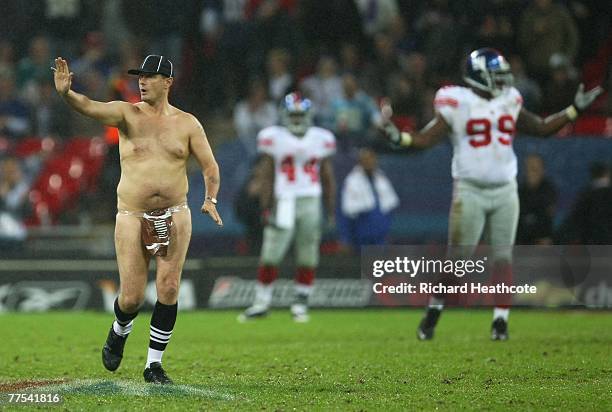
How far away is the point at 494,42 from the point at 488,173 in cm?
651

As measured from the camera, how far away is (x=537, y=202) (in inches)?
568

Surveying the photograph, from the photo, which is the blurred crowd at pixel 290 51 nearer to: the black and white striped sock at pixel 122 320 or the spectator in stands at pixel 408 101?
the spectator in stands at pixel 408 101

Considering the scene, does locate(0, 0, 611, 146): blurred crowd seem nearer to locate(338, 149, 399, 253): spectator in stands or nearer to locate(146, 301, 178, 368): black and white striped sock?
locate(338, 149, 399, 253): spectator in stands

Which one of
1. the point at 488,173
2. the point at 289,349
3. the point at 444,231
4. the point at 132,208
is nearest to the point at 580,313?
the point at 444,231

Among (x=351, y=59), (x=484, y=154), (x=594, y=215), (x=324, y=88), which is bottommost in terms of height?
(x=594, y=215)

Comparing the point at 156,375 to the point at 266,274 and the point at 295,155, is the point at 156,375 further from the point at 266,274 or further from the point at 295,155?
the point at 295,155

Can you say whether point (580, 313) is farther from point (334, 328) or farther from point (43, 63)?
point (43, 63)

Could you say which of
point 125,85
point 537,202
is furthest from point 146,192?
point 125,85

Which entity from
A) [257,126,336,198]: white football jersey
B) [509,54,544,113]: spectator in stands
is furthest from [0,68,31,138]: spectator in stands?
[509,54,544,113]: spectator in stands

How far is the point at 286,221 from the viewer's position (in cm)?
1427

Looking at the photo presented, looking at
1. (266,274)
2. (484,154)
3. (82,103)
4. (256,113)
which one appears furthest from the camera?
(256,113)

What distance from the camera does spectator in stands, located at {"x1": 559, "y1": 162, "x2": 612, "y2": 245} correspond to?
49.0ft

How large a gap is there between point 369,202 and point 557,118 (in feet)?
16.6

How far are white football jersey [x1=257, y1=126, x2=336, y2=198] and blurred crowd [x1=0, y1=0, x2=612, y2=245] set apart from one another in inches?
85.8
